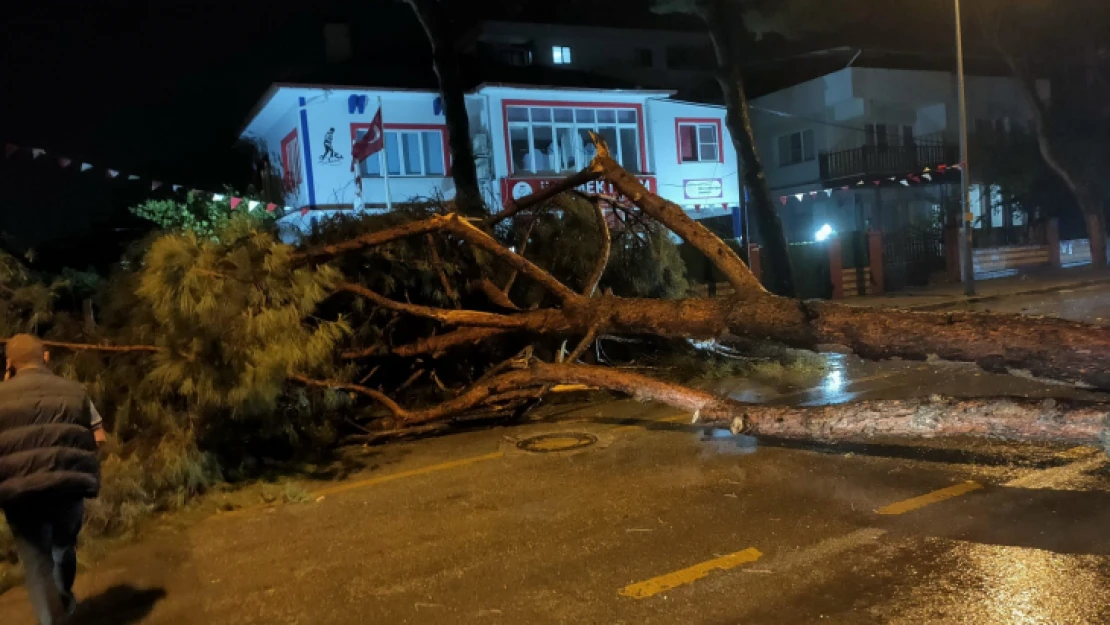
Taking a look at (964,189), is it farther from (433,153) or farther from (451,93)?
(433,153)

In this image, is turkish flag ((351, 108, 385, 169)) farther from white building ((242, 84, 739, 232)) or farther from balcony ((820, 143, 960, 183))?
balcony ((820, 143, 960, 183))

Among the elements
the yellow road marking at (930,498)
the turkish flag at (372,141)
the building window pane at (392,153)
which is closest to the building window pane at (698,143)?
the building window pane at (392,153)

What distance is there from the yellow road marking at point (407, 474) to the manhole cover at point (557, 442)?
0.33m

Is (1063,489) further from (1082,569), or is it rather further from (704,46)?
(704,46)

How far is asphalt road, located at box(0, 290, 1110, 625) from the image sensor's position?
3869mm

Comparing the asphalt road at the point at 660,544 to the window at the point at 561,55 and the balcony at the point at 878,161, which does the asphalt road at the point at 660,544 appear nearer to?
the window at the point at 561,55

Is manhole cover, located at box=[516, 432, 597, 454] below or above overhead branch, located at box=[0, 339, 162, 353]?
below

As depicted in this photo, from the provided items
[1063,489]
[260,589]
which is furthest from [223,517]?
[1063,489]

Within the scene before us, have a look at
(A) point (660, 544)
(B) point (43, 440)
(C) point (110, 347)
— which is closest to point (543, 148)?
Result: (C) point (110, 347)

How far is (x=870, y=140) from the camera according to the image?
3036 centimetres

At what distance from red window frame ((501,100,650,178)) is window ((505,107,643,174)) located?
0.07 m

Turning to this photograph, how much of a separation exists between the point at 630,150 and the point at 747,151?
22.2 feet

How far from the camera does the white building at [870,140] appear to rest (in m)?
29.4

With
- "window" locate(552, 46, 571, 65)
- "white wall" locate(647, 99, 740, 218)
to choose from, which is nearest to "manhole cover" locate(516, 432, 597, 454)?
"white wall" locate(647, 99, 740, 218)
